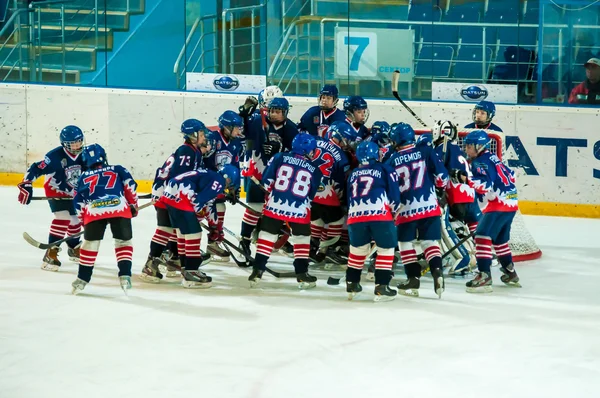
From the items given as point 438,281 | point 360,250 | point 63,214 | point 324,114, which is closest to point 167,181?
point 63,214

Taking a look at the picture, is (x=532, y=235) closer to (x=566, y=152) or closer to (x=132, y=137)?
(x=566, y=152)

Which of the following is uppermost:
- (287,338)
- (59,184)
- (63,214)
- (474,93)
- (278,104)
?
(474,93)

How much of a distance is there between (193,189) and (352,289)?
3.96 feet

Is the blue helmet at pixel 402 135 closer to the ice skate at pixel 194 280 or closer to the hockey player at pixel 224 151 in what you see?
the hockey player at pixel 224 151

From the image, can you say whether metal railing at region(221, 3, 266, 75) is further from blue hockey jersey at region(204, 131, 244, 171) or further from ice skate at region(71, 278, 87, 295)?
ice skate at region(71, 278, 87, 295)

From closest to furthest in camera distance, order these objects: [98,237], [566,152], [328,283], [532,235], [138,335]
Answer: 1. [138,335]
2. [98,237]
3. [328,283]
4. [532,235]
5. [566,152]

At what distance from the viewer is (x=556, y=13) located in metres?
9.84

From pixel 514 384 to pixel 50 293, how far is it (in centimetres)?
317

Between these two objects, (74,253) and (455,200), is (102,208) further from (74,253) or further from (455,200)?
(455,200)

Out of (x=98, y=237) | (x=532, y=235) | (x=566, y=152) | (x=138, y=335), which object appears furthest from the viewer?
(x=566, y=152)

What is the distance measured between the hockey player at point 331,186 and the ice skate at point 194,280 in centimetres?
100

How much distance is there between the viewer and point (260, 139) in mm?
7871

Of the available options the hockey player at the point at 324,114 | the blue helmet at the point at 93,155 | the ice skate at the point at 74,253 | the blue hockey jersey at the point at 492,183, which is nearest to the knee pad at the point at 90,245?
the blue helmet at the point at 93,155

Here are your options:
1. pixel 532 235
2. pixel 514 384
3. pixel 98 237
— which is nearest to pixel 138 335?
pixel 98 237
